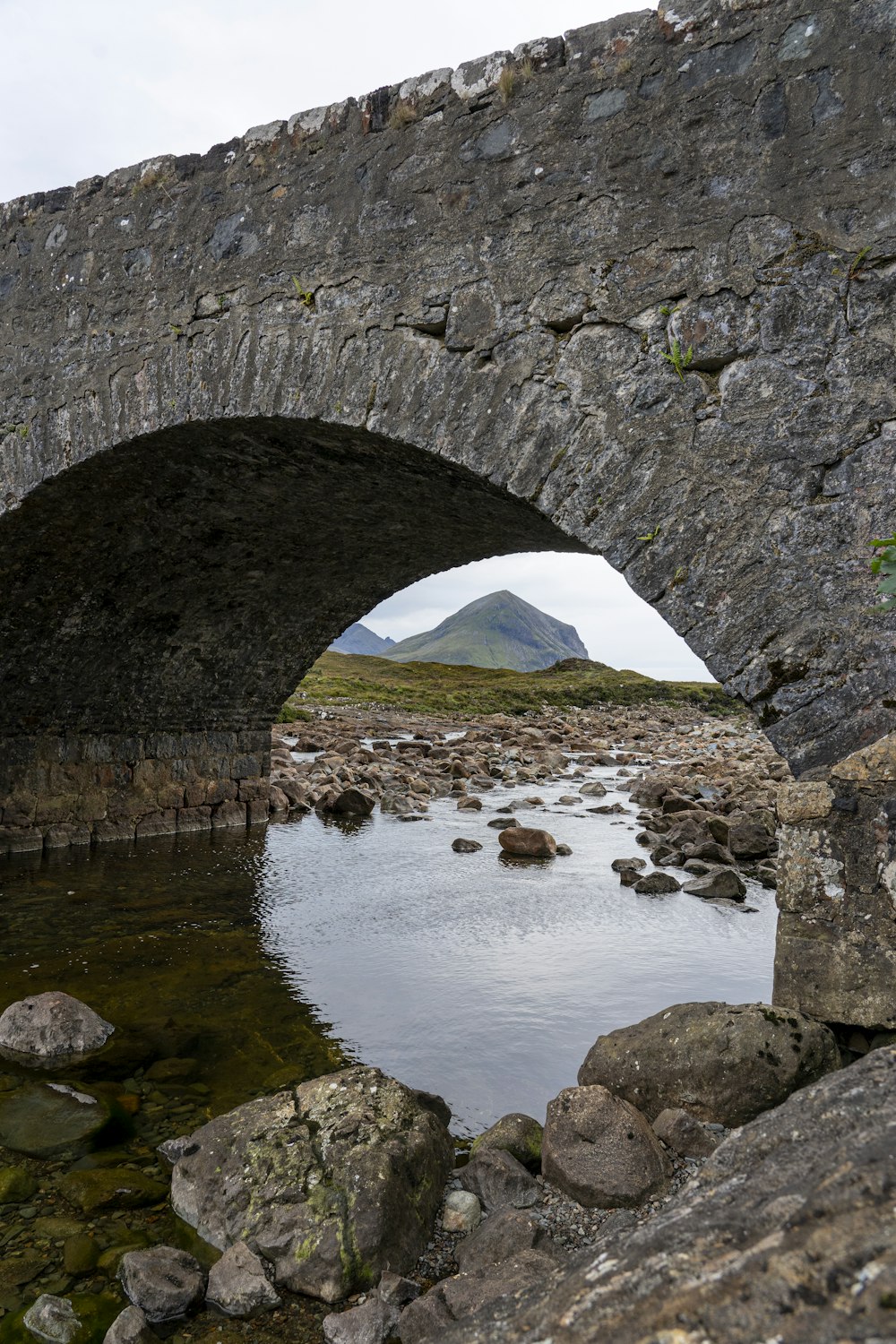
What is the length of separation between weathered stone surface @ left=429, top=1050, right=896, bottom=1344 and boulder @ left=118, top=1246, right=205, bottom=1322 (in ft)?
4.36

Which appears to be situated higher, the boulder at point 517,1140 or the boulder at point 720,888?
the boulder at point 720,888

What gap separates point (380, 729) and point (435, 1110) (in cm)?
1954

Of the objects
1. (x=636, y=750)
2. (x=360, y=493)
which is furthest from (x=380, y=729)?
(x=360, y=493)

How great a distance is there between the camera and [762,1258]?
115 cm

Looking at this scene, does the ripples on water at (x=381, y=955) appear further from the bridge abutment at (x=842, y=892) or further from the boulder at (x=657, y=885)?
the bridge abutment at (x=842, y=892)

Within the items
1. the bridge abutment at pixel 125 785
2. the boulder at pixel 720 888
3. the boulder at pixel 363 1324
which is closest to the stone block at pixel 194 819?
the bridge abutment at pixel 125 785

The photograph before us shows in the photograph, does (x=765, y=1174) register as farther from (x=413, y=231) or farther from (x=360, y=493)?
(x=360, y=493)

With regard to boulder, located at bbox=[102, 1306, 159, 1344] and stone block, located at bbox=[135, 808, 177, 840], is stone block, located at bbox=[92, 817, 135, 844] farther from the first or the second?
boulder, located at bbox=[102, 1306, 159, 1344]

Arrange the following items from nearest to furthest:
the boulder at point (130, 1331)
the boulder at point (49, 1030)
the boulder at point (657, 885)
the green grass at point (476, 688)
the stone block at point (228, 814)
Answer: the boulder at point (130, 1331)
the boulder at point (49, 1030)
the boulder at point (657, 885)
the stone block at point (228, 814)
the green grass at point (476, 688)

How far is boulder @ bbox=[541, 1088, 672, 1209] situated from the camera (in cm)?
290

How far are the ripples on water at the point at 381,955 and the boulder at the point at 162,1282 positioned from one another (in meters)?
1.18

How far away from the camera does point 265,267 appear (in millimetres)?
5078

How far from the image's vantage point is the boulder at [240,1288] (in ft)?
8.25

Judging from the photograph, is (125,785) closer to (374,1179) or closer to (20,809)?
(20,809)
